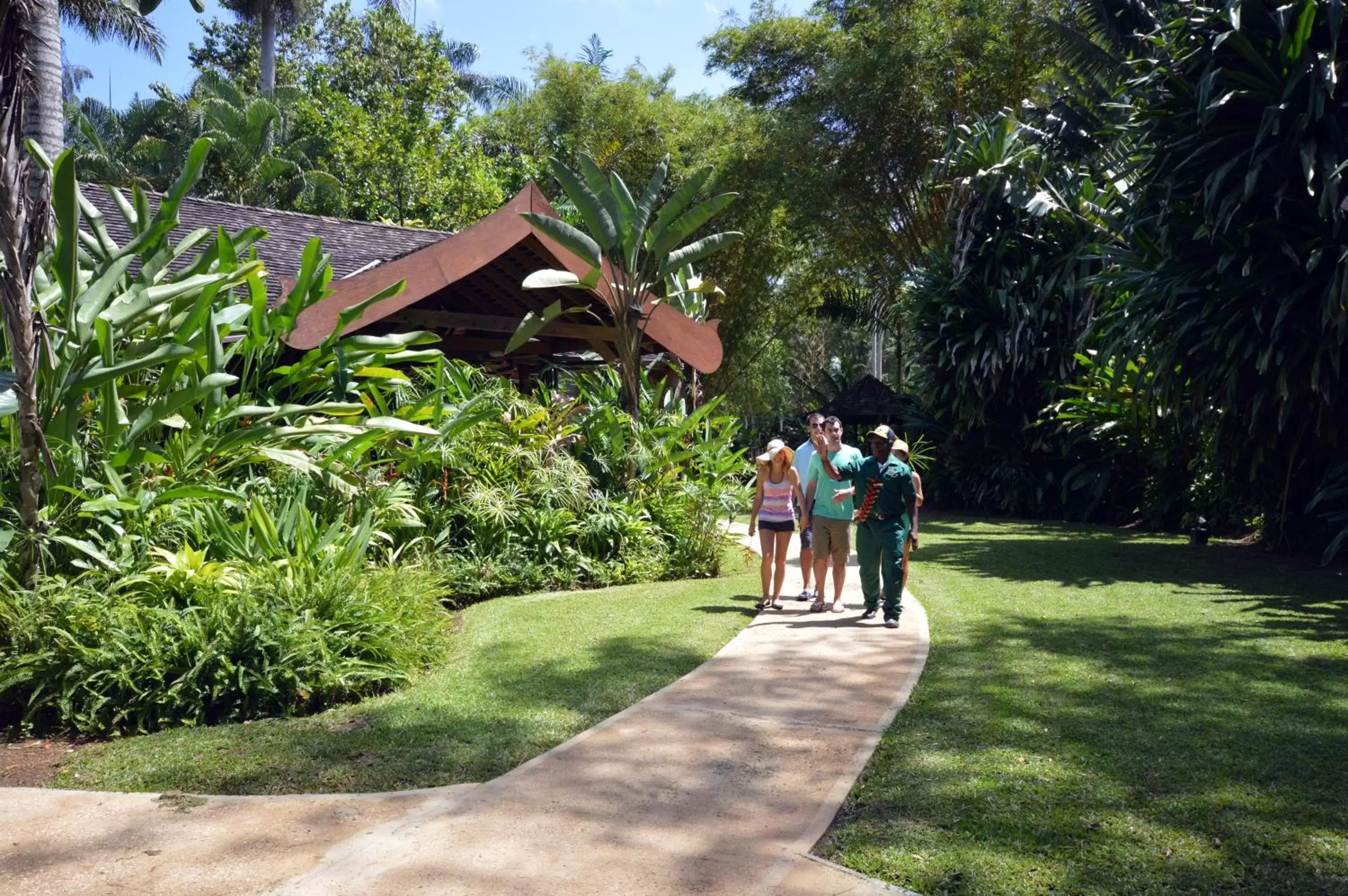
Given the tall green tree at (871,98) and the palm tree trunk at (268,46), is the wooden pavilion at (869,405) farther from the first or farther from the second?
the palm tree trunk at (268,46)

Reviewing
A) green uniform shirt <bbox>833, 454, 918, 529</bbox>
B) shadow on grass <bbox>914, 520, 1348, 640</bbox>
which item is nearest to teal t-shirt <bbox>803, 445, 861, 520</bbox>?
green uniform shirt <bbox>833, 454, 918, 529</bbox>

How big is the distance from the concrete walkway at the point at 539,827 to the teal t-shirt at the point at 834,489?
3.35m

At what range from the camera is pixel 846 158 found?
27156 millimetres

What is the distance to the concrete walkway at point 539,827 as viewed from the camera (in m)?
4.05

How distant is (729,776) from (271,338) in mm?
6273

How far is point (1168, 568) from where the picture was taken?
41.6ft

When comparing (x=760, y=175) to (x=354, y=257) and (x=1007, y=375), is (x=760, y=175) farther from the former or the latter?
(x=354, y=257)

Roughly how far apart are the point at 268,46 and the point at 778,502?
1284 inches

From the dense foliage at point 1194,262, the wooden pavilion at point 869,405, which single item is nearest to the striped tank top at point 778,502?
the dense foliage at point 1194,262

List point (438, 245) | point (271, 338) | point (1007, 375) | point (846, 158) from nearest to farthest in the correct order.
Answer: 1. point (271, 338)
2. point (438, 245)
3. point (1007, 375)
4. point (846, 158)

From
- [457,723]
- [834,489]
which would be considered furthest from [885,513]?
[457,723]

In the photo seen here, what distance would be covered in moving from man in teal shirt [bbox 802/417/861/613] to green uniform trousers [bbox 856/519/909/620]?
0.38 meters

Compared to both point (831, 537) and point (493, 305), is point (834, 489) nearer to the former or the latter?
point (831, 537)

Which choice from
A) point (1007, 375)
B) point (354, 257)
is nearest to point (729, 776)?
point (354, 257)
